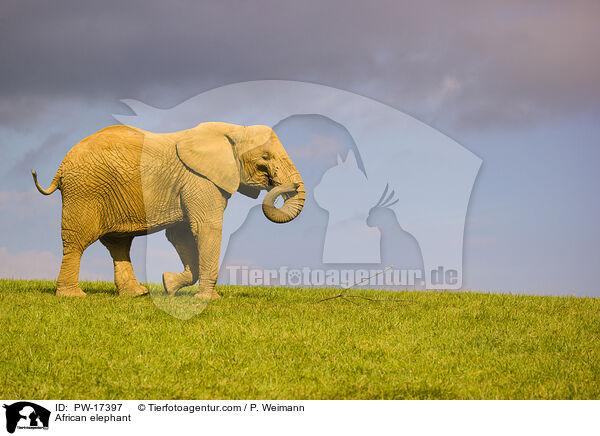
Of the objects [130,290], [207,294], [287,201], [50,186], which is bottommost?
[207,294]

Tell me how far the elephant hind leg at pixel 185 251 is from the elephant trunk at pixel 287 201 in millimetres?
1974

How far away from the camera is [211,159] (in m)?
10.0

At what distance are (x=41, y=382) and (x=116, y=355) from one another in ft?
2.79

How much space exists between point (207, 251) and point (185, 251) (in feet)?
3.85

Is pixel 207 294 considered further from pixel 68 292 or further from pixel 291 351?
pixel 291 351

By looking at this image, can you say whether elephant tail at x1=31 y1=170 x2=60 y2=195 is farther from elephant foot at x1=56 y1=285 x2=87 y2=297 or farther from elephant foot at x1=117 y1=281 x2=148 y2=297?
elephant foot at x1=117 y1=281 x2=148 y2=297

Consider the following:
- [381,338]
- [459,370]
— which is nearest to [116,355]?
[381,338]

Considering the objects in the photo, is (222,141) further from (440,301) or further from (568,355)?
(568,355)

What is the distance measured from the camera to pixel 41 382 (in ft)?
16.9

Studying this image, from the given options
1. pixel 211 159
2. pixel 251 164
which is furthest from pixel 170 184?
pixel 251 164

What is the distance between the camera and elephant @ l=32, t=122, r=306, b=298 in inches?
388

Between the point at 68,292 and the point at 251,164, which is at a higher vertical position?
the point at 251,164

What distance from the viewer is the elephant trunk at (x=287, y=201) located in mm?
9727
